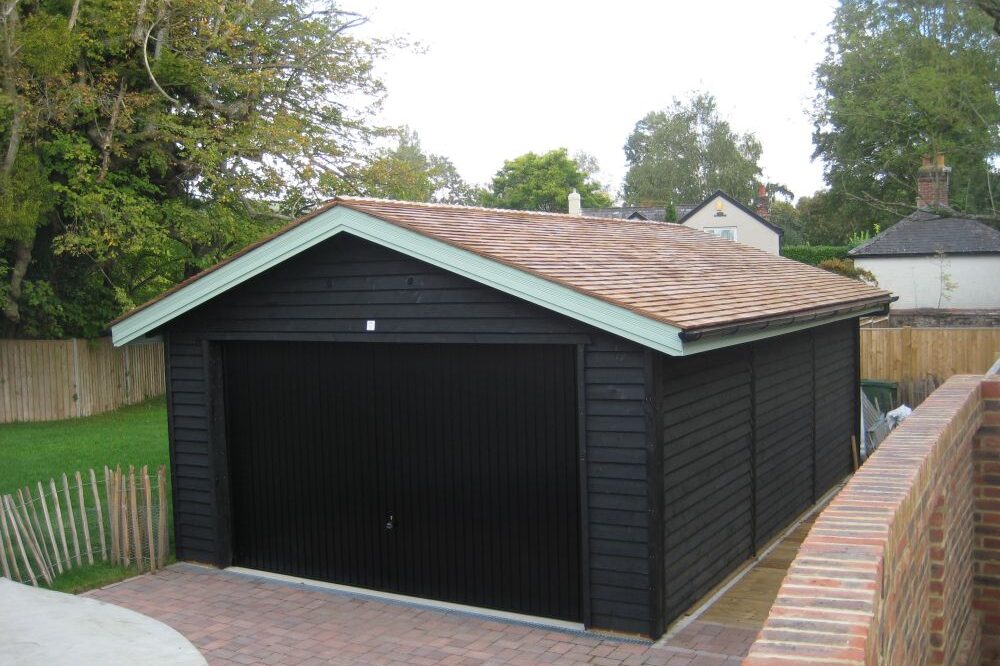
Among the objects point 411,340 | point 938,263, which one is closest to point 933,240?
point 938,263

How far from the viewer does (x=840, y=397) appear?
13555mm

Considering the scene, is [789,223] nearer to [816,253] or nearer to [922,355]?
[816,253]

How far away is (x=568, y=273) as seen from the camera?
788 cm

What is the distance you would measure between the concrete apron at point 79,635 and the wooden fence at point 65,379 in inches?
638

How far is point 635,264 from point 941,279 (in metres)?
29.6

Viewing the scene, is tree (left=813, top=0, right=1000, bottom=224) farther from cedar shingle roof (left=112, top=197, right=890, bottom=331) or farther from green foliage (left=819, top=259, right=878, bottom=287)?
cedar shingle roof (left=112, top=197, right=890, bottom=331)

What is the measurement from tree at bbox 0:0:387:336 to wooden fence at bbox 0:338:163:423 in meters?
0.61

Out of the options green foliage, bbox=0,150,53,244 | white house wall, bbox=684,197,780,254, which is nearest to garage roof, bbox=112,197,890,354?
green foliage, bbox=0,150,53,244

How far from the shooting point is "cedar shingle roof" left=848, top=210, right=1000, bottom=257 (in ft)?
114

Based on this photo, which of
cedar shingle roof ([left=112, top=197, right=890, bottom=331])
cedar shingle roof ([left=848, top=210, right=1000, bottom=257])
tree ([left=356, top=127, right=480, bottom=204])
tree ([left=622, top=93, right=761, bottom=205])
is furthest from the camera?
tree ([left=622, top=93, right=761, bottom=205])

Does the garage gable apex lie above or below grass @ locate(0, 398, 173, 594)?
above

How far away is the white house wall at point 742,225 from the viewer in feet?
153

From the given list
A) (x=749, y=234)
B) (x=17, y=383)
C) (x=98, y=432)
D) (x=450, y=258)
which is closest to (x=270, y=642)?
(x=450, y=258)

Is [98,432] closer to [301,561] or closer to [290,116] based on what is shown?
[290,116]
